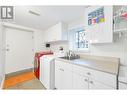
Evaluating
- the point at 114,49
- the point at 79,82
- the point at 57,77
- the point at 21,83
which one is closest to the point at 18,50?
the point at 21,83

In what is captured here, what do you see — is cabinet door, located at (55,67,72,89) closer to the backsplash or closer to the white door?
the backsplash

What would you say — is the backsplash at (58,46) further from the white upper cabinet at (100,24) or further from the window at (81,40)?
the white upper cabinet at (100,24)

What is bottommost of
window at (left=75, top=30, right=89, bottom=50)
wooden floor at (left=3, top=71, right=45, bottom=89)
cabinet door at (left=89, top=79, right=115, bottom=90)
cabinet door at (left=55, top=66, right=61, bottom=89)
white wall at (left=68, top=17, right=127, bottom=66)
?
wooden floor at (left=3, top=71, right=45, bottom=89)

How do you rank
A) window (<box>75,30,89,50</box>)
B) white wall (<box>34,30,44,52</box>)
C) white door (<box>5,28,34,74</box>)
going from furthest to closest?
white wall (<box>34,30,44,52</box>), white door (<box>5,28,34,74</box>), window (<box>75,30,89,50</box>)

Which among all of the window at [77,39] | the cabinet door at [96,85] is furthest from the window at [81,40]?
the cabinet door at [96,85]

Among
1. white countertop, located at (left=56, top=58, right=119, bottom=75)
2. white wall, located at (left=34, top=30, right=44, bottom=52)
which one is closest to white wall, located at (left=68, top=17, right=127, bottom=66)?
white countertop, located at (left=56, top=58, right=119, bottom=75)

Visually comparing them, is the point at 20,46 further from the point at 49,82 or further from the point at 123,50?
the point at 123,50

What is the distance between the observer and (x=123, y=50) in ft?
5.06

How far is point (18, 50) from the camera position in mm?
3650

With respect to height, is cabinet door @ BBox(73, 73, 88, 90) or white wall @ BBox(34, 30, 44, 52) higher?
white wall @ BBox(34, 30, 44, 52)

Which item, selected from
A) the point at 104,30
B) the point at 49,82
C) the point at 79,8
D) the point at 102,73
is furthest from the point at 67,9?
the point at 49,82

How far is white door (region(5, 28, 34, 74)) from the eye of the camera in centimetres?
334

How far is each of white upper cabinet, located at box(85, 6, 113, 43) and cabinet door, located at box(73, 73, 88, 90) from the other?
2.35ft

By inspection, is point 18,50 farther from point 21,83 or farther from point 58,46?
point 58,46
